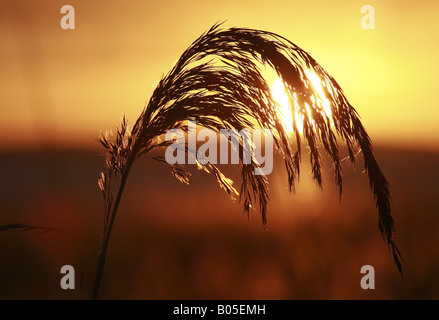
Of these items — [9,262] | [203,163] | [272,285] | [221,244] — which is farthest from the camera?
[221,244]

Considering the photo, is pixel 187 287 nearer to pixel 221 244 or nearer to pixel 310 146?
pixel 221 244

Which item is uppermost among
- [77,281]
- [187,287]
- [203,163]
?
[203,163]

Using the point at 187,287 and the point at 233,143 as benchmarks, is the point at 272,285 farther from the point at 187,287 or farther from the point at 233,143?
the point at 233,143

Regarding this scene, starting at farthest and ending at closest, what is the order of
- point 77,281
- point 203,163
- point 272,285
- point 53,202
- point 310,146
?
point 53,202 < point 272,285 < point 77,281 < point 203,163 < point 310,146

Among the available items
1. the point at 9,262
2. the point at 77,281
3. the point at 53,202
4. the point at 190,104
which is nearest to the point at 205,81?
the point at 190,104

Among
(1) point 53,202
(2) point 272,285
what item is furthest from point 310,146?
(1) point 53,202

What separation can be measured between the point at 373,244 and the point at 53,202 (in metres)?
8.35

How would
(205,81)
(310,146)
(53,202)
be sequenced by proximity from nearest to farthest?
(310,146)
(205,81)
(53,202)

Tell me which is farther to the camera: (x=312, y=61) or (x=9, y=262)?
(x=9, y=262)

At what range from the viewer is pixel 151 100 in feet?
10.3

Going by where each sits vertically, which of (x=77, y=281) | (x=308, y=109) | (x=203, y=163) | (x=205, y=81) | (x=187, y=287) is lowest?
(x=187, y=287)

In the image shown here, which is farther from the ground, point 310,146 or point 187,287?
point 310,146

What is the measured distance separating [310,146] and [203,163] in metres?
0.76

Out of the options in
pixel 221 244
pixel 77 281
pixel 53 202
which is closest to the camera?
pixel 77 281
